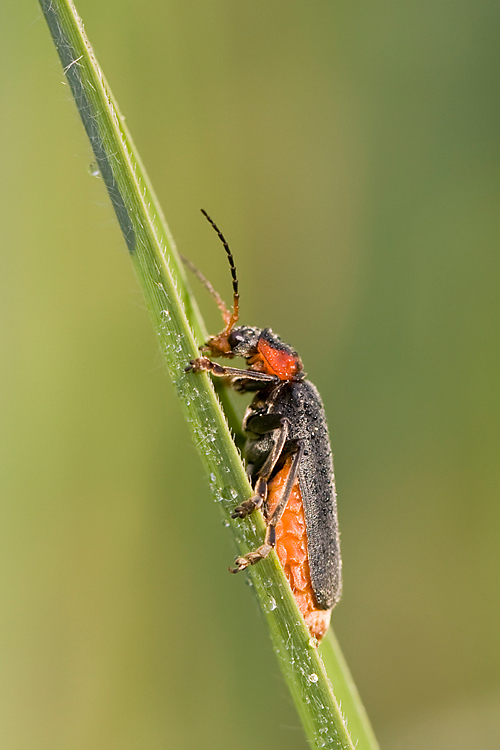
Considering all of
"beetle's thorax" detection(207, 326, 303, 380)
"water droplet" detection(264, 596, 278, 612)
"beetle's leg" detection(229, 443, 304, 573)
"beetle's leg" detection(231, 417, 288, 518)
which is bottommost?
"water droplet" detection(264, 596, 278, 612)

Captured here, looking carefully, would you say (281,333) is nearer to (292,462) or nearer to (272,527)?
(292,462)

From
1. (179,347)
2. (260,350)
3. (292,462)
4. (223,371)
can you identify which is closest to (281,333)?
(260,350)

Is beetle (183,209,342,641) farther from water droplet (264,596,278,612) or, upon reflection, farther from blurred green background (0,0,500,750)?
blurred green background (0,0,500,750)

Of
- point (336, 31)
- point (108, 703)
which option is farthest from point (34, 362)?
point (336, 31)

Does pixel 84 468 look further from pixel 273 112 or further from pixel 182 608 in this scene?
A: pixel 273 112

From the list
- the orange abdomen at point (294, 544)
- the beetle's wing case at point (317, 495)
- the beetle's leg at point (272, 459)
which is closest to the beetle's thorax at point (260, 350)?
the beetle's wing case at point (317, 495)

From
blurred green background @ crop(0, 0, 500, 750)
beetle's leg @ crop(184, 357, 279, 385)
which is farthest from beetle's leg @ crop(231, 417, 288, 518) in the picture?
blurred green background @ crop(0, 0, 500, 750)

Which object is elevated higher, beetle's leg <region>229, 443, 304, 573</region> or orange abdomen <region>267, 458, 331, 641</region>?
beetle's leg <region>229, 443, 304, 573</region>
